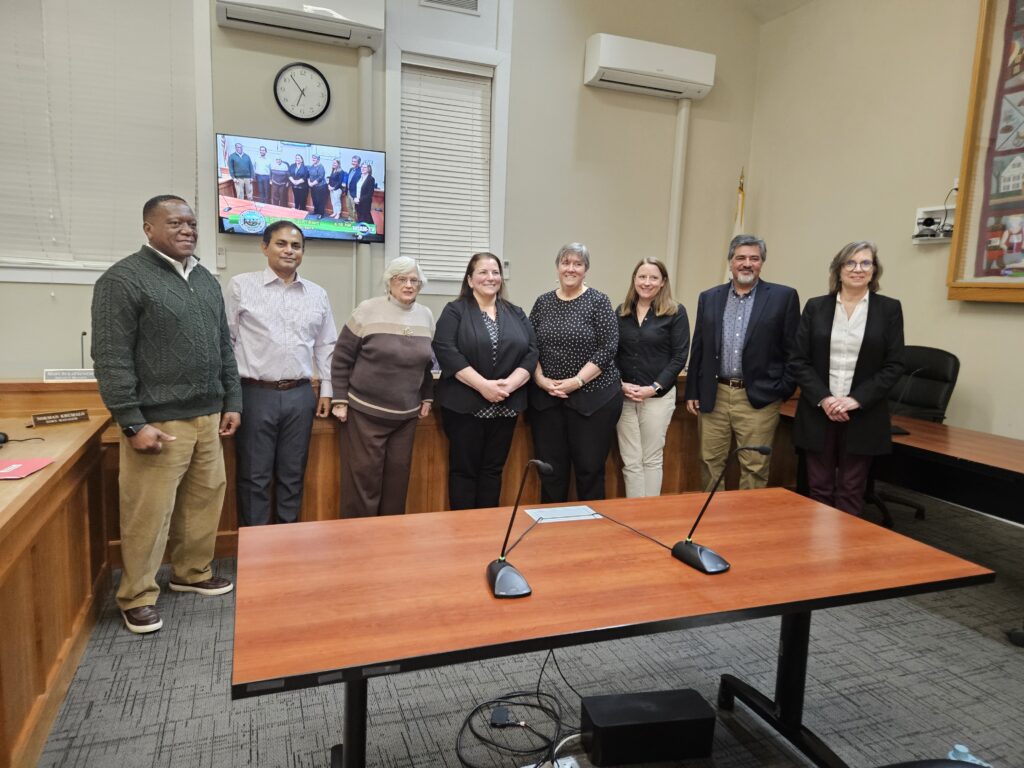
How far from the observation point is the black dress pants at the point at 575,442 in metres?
3.04

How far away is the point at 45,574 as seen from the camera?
1.88m

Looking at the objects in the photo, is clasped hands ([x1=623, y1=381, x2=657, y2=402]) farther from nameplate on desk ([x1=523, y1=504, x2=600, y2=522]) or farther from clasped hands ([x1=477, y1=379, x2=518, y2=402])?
nameplate on desk ([x1=523, y1=504, x2=600, y2=522])

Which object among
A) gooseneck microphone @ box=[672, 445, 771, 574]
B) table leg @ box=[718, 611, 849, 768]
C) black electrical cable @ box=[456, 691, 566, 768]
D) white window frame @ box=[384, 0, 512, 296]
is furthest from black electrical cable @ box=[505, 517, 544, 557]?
white window frame @ box=[384, 0, 512, 296]

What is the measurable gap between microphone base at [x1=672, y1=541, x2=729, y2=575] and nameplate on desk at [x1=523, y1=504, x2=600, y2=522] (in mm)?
327

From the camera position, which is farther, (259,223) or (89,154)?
(259,223)

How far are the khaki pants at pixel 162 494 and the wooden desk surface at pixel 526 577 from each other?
927 mm

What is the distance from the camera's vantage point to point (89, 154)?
13.2 feet

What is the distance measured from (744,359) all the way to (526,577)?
2.04 m

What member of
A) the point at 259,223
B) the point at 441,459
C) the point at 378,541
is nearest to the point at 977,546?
the point at 441,459

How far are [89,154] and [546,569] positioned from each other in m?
4.10

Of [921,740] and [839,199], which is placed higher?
[839,199]

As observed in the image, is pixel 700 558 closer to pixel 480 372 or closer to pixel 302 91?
pixel 480 372

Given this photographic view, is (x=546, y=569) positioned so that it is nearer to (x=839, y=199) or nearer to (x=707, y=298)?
(x=707, y=298)

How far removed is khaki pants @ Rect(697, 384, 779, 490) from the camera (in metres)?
3.12
